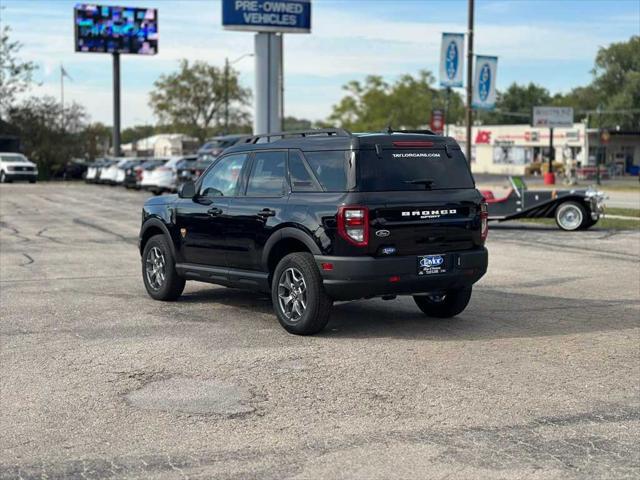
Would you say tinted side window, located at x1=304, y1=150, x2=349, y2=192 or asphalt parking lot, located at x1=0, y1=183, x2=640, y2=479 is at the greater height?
tinted side window, located at x1=304, y1=150, x2=349, y2=192

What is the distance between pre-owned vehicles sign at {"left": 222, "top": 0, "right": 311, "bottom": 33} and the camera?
42688 mm

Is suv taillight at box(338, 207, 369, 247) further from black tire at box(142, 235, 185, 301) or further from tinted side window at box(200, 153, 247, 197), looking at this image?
black tire at box(142, 235, 185, 301)

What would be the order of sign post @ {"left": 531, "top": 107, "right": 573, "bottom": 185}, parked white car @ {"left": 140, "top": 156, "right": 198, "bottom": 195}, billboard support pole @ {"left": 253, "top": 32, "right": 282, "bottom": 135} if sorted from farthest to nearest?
sign post @ {"left": 531, "top": 107, "right": 573, "bottom": 185} < billboard support pole @ {"left": 253, "top": 32, "right": 282, "bottom": 135} < parked white car @ {"left": 140, "top": 156, "right": 198, "bottom": 195}

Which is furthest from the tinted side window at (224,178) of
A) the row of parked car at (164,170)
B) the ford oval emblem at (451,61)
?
the ford oval emblem at (451,61)

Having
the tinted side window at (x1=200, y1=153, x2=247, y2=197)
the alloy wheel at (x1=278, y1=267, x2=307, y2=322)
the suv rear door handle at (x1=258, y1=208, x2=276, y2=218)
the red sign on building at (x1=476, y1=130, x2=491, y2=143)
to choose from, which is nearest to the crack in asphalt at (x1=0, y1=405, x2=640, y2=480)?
the alloy wheel at (x1=278, y1=267, x2=307, y2=322)

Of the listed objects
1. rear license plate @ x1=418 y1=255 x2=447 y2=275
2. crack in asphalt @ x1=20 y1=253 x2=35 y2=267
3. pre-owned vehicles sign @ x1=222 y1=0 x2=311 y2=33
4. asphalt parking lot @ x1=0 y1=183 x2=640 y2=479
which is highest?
pre-owned vehicles sign @ x1=222 y1=0 x2=311 y2=33

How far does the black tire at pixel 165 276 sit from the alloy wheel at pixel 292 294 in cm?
209

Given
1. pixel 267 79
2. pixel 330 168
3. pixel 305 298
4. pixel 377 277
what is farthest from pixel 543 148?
pixel 377 277

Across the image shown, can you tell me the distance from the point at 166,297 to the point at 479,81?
21.8 m

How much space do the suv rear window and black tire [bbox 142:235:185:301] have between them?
10.2 feet

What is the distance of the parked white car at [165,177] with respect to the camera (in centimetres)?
3665

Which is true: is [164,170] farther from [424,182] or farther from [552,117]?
[424,182]

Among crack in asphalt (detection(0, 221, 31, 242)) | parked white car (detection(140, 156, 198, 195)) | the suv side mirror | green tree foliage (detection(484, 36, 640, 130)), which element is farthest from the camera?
green tree foliage (detection(484, 36, 640, 130))

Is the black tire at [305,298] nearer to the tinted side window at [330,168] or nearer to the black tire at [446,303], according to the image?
the tinted side window at [330,168]
